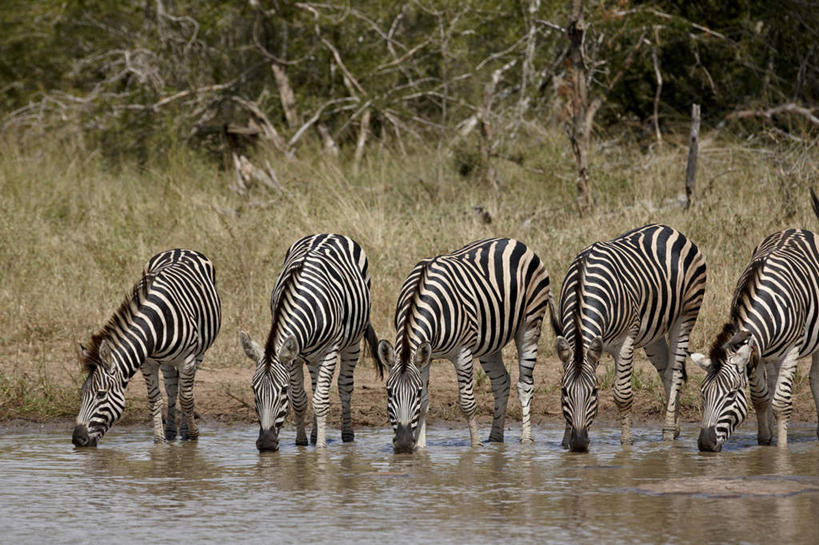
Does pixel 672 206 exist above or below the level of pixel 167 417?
above

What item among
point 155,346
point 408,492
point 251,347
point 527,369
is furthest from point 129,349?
point 527,369

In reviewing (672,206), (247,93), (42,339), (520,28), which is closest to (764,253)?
(672,206)

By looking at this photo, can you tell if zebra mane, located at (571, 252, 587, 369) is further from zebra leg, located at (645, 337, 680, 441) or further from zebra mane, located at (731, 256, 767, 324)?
zebra leg, located at (645, 337, 680, 441)

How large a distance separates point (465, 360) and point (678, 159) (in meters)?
8.17

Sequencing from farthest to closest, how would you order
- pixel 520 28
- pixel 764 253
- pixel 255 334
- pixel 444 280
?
pixel 520 28 → pixel 255 334 → pixel 764 253 → pixel 444 280

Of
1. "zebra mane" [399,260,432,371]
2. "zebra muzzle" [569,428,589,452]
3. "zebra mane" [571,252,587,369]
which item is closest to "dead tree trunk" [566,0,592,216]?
"zebra mane" [571,252,587,369]

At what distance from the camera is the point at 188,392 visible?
26.9ft

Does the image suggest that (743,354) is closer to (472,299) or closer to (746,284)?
(746,284)

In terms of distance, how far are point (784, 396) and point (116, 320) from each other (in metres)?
4.56

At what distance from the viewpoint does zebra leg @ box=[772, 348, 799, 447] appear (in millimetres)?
7516

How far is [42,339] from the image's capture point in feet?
35.3

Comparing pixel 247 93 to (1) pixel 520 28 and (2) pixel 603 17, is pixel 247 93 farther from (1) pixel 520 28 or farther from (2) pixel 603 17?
(2) pixel 603 17

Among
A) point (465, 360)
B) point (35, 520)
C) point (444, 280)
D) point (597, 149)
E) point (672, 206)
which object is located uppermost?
point (597, 149)

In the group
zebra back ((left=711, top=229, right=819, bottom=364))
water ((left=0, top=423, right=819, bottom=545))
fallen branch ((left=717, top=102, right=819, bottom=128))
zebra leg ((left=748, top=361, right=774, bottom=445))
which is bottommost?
water ((left=0, top=423, right=819, bottom=545))
